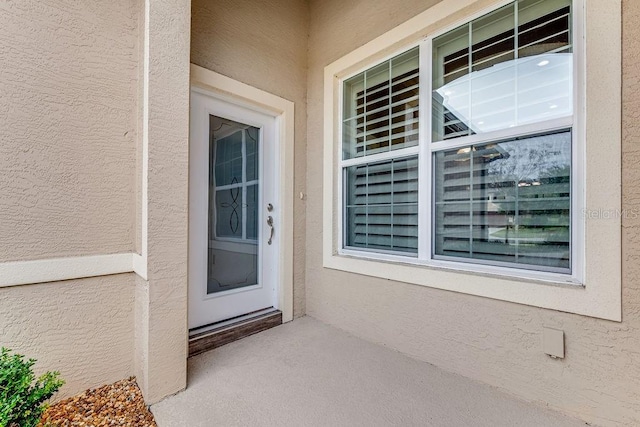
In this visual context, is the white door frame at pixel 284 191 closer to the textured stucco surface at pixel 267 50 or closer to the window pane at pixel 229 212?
the textured stucco surface at pixel 267 50

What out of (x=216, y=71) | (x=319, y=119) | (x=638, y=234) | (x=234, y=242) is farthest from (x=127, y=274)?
(x=638, y=234)

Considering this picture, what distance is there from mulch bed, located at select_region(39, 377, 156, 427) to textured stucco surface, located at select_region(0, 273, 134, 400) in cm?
7

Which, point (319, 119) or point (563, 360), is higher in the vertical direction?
point (319, 119)

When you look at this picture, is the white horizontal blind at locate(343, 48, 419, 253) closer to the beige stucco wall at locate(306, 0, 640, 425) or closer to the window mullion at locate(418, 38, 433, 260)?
the window mullion at locate(418, 38, 433, 260)

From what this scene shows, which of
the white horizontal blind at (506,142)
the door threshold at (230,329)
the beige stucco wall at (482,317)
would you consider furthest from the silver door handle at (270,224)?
the white horizontal blind at (506,142)

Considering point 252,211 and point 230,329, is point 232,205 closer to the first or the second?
point 252,211

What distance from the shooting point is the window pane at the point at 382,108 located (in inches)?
94.9

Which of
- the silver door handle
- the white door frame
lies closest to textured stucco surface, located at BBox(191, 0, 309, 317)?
the white door frame

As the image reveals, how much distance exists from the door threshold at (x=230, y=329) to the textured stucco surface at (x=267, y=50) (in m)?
0.34

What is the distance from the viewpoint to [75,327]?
1757mm

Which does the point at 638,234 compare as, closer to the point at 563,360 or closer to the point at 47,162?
the point at 563,360

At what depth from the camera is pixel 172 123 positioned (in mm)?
1820

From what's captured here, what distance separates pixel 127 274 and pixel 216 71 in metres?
1.73

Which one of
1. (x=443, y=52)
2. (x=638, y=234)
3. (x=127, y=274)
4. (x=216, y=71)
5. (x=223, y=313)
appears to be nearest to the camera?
(x=638, y=234)
